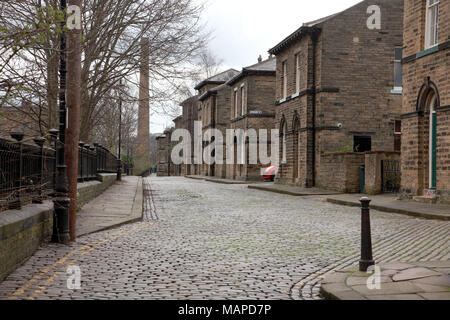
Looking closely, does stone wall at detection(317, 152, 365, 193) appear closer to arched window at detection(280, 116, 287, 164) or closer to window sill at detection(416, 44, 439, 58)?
arched window at detection(280, 116, 287, 164)

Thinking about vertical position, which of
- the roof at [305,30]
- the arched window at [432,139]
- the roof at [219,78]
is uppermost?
the roof at [219,78]

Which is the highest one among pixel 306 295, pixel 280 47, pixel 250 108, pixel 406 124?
pixel 280 47

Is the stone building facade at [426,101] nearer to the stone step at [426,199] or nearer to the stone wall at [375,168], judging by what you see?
the stone step at [426,199]

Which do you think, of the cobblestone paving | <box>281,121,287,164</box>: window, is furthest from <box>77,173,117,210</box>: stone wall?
<box>281,121,287,164</box>: window

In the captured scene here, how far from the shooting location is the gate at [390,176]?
20.1 m

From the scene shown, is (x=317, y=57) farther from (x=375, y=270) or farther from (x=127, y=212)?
(x=375, y=270)

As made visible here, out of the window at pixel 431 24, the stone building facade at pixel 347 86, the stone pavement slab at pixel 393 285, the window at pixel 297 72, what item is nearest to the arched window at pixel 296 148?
the stone building facade at pixel 347 86

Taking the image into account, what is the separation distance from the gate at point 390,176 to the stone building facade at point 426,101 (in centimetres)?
280

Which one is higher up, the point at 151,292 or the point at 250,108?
the point at 250,108

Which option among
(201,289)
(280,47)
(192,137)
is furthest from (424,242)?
(192,137)

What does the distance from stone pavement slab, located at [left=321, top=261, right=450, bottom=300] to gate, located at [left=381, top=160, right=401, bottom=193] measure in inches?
569

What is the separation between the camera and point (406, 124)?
56.2ft

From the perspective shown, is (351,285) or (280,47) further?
(280,47)
